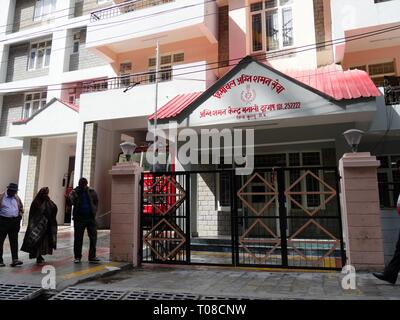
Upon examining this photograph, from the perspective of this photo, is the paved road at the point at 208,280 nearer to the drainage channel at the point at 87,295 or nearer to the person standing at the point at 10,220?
the drainage channel at the point at 87,295

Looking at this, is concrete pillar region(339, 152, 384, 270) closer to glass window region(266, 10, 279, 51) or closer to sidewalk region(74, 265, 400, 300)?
sidewalk region(74, 265, 400, 300)

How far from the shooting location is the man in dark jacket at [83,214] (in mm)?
7176

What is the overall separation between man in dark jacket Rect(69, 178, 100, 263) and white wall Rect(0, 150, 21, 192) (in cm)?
1370

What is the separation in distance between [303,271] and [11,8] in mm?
21699

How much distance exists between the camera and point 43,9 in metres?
19.2

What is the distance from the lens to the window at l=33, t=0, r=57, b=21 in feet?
62.2

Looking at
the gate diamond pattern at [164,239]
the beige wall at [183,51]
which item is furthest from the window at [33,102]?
the gate diamond pattern at [164,239]

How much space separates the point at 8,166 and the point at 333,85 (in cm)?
1730

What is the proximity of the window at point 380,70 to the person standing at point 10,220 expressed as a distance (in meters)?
11.6

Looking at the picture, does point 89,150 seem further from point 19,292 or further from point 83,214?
point 19,292

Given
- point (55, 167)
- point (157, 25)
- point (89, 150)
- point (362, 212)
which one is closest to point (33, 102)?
point (55, 167)

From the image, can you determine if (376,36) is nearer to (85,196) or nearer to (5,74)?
(85,196)

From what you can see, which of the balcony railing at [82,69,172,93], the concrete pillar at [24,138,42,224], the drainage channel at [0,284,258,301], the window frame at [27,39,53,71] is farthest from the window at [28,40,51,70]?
the drainage channel at [0,284,258,301]
